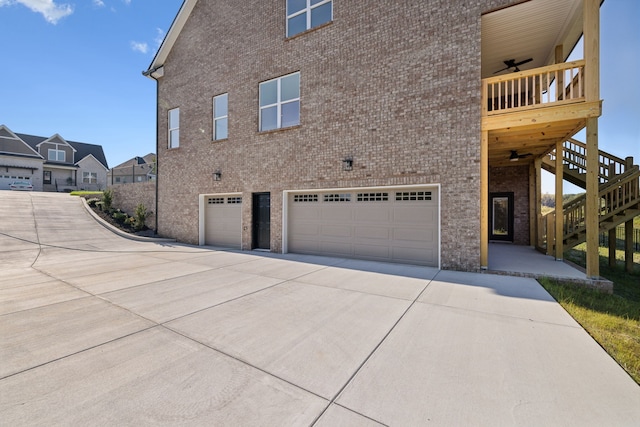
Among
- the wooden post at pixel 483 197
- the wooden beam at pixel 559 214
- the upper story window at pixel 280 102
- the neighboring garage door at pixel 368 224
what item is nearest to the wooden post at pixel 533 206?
the wooden beam at pixel 559 214

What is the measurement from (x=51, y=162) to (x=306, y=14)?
125 feet

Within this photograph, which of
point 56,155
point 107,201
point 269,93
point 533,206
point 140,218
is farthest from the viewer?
point 56,155

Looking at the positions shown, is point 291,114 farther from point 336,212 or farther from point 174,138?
point 174,138

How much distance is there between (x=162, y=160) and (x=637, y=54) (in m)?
18.2

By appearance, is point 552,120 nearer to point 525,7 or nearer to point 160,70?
point 525,7

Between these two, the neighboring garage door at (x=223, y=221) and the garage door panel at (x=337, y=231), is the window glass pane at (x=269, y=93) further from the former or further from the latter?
the garage door panel at (x=337, y=231)

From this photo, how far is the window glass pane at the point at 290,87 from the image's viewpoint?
9.42m

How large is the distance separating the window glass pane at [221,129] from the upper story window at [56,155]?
113 ft

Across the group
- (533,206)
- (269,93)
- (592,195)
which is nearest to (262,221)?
(269,93)

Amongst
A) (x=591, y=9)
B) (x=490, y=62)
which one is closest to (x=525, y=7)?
(x=591, y=9)

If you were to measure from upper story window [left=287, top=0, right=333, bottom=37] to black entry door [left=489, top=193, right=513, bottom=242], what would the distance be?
10.3 m

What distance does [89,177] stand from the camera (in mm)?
34219

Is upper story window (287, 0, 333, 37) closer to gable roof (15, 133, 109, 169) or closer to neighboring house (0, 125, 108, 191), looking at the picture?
neighboring house (0, 125, 108, 191)

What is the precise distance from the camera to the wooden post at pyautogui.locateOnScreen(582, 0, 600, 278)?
5.89 meters
